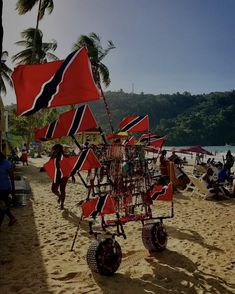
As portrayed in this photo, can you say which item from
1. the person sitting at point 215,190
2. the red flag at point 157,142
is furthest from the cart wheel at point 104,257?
the person sitting at point 215,190

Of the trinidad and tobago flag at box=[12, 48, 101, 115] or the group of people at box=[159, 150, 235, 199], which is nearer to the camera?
the trinidad and tobago flag at box=[12, 48, 101, 115]

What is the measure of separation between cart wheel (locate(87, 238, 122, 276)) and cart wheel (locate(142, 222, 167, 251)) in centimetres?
102

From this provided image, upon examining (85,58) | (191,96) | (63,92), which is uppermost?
(191,96)

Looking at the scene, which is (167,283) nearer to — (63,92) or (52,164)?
(52,164)

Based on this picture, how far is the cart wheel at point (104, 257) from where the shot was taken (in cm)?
512

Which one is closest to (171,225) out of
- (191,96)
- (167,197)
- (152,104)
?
(167,197)

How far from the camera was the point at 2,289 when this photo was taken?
15.4 feet

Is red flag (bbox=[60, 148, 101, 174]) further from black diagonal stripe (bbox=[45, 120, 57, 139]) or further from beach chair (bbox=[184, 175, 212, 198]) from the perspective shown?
beach chair (bbox=[184, 175, 212, 198])

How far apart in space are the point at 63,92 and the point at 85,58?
2.00 feet

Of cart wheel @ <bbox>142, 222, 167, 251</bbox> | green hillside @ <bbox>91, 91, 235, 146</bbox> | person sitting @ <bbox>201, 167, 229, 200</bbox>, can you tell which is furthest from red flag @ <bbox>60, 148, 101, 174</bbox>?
green hillside @ <bbox>91, 91, 235, 146</bbox>

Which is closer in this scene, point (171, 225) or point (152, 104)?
point (171, 225)

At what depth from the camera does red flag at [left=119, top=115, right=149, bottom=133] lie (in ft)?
23.7

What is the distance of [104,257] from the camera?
516 centimetres

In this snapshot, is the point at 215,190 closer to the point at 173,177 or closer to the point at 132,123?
the point at 173,177
